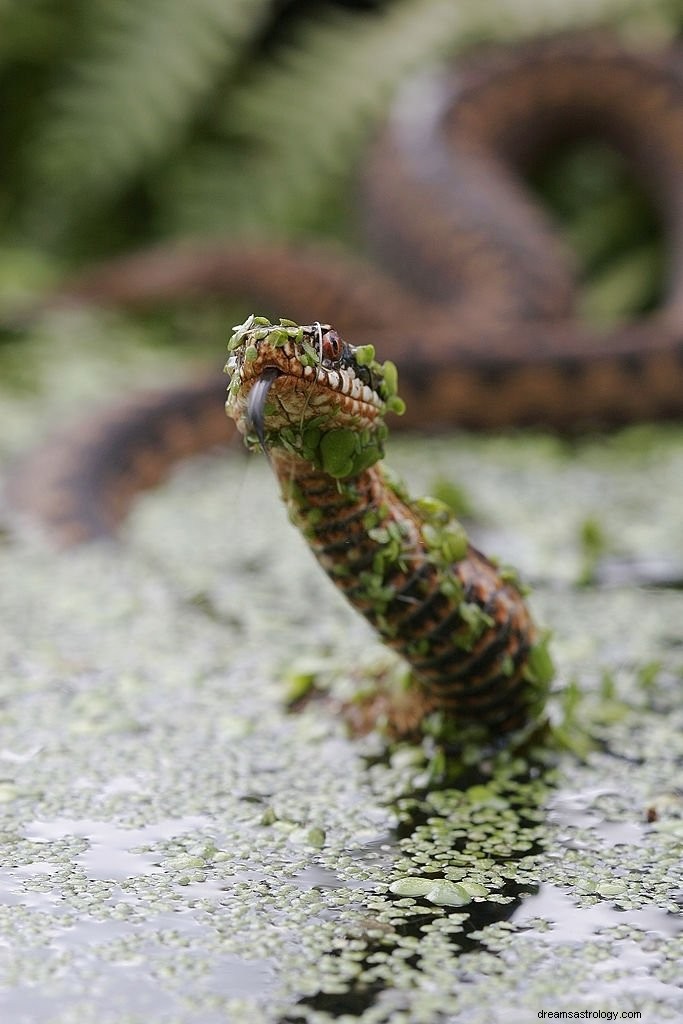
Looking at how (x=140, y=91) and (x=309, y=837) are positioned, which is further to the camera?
(x=140, y=91)

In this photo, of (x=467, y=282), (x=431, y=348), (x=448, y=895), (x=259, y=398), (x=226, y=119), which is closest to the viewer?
(x=259, y=398)

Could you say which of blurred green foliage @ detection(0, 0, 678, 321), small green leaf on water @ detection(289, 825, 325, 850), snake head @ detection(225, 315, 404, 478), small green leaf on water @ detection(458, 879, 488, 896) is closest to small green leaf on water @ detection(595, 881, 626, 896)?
small green leaf on water @ detection(458, 879, 488, 896)

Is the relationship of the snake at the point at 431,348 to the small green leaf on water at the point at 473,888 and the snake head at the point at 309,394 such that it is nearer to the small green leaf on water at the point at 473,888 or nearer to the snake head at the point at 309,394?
the snake head at the point at 309,394

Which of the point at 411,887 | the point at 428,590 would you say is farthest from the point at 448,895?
the point at 428,590

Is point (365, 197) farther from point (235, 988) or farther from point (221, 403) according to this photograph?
point (235, 988)

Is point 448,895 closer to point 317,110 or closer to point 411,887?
point 411,887

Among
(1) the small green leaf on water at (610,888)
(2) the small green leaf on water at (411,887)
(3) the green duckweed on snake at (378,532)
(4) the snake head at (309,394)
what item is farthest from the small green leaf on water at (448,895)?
(4) the snake head at (309,394)

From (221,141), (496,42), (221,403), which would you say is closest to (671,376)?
(221,403)
